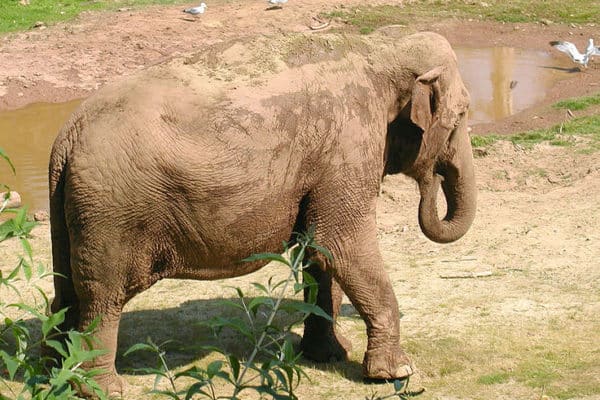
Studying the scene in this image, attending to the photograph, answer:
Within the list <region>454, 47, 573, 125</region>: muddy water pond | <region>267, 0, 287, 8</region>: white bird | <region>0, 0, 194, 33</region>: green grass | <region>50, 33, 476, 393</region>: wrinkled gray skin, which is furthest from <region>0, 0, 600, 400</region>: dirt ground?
<region>0, 0, 194, 33</region>: green grass

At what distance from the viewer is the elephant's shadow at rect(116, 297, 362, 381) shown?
23.0 feet

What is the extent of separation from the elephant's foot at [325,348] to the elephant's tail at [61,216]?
4.92ft

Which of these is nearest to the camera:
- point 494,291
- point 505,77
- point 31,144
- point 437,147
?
point 437,147

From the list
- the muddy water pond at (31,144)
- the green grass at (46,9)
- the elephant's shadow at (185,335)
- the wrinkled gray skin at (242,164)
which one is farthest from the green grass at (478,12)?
the wrinkled gray skin at (242,164)

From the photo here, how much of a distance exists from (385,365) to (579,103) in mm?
8631

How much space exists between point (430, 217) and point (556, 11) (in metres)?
15.7

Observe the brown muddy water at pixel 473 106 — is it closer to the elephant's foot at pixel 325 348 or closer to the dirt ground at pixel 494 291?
the dirt ground at pixel 494 291

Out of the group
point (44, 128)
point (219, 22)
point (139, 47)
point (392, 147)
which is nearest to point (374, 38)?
point (392, 147)

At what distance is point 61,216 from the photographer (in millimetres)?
6113

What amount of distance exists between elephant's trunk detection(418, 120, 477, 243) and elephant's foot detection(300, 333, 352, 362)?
95cm

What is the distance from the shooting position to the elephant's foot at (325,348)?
7.00 metres

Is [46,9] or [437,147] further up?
[437,147]

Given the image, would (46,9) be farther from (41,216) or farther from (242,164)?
(242,164)

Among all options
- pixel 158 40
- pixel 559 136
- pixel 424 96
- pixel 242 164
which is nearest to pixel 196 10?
pixel 158 40
